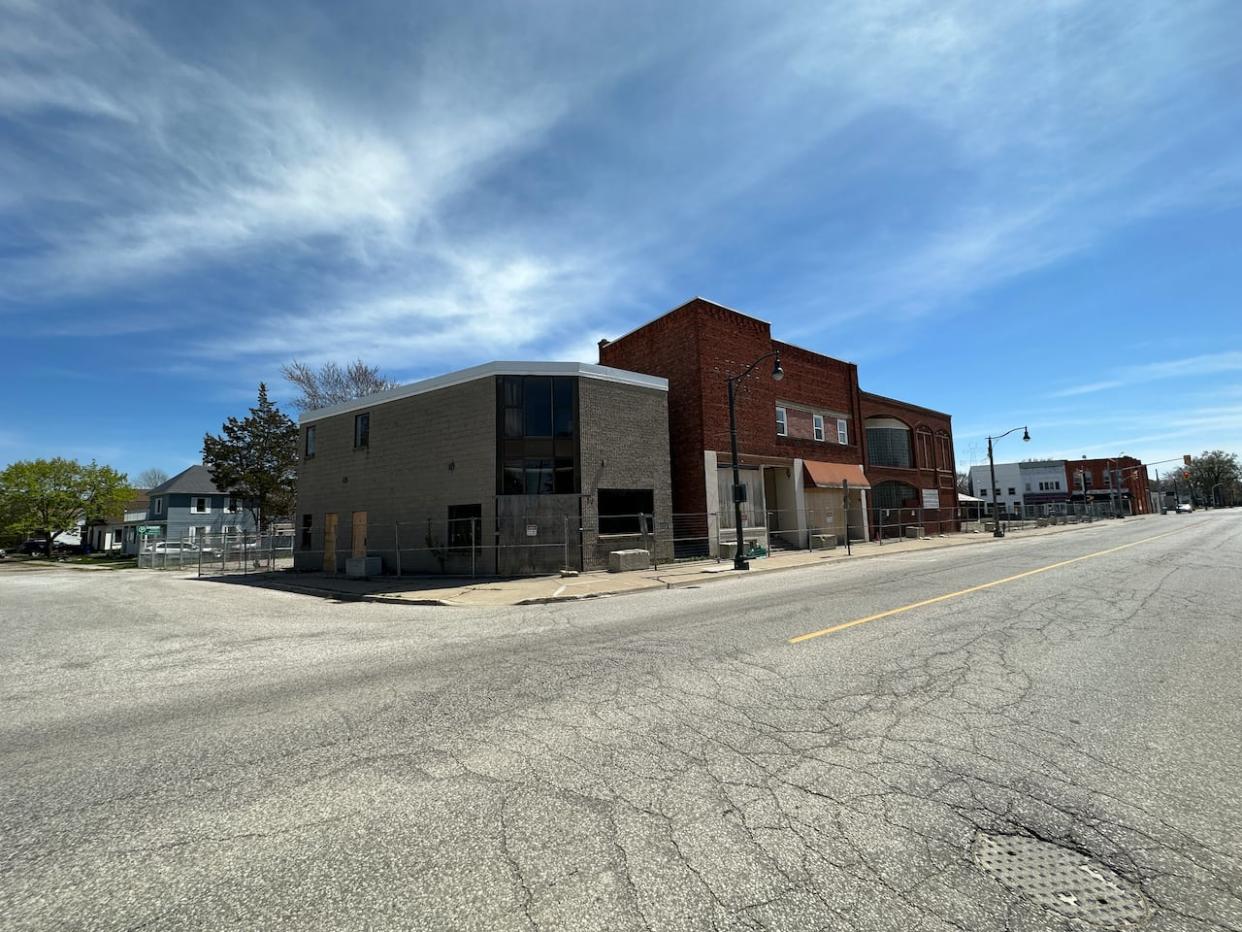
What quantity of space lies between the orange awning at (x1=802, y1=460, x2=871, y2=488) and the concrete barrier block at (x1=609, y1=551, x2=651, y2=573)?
519 inches

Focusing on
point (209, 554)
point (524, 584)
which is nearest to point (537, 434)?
point (524, 584)

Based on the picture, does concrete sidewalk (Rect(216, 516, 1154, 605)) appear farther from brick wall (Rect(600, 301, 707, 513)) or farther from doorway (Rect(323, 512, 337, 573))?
brick wall (Rect(600, 301, 707, 513))

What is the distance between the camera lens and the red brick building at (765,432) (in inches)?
1048

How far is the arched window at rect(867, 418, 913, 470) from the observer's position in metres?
40.1

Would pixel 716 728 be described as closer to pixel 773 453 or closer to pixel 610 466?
pixel 610 466

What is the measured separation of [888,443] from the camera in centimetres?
4066

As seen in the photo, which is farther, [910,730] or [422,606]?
[422,606]

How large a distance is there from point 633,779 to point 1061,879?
2255mm

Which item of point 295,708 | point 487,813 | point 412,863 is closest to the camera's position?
point 412,863

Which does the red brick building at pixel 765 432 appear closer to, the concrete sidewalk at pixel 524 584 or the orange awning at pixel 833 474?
the orange awning at pixel 833 474

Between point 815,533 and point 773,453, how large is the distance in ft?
16.5

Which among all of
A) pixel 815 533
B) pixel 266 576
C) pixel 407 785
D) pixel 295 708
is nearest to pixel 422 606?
pixel 295 708

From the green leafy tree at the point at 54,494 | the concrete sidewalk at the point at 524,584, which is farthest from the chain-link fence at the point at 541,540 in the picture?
the green leafy tree at the point at 54,494

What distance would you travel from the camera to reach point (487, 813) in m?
3.46
